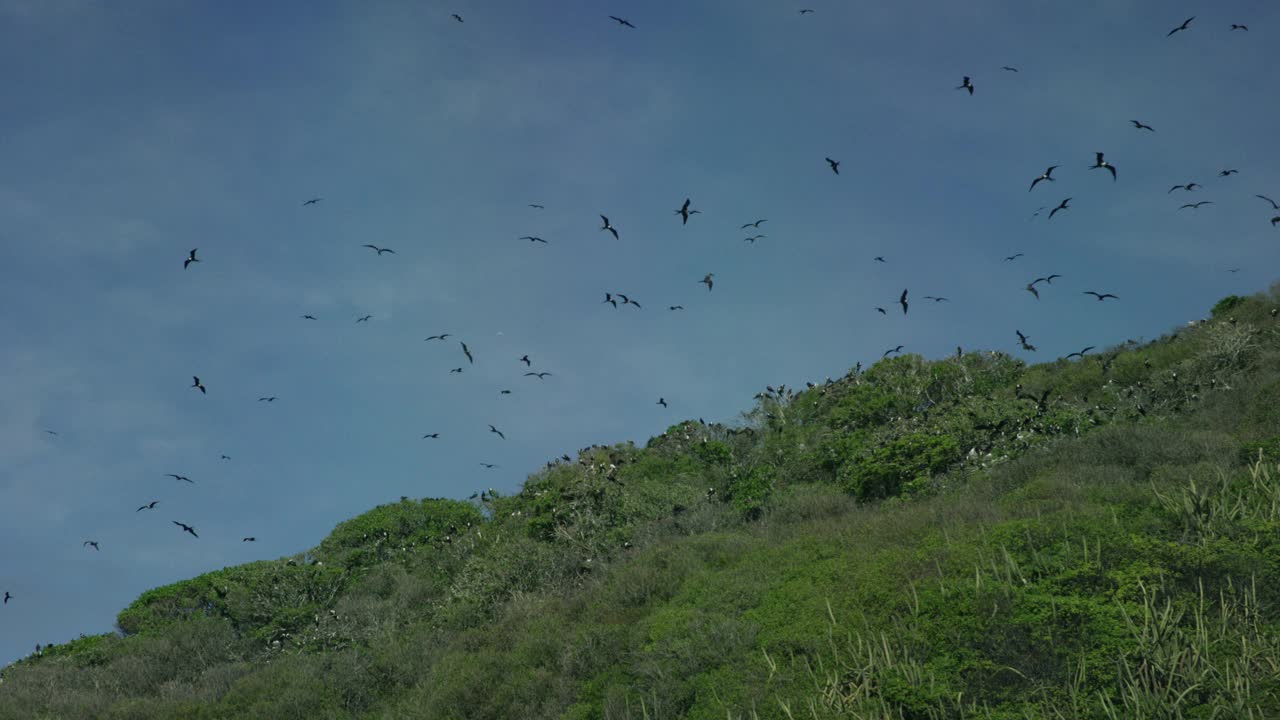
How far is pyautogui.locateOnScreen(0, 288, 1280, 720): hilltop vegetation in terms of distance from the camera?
11289 mm

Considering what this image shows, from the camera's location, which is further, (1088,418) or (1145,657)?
(1088,418)

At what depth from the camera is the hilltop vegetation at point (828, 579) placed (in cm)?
1129

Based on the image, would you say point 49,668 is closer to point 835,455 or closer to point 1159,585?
point 835,455

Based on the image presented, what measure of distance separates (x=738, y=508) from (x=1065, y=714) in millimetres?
13713

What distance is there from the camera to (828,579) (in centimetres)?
1488

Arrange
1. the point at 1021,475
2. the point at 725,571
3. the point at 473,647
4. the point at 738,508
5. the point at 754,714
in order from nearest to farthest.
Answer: the point at 754,714 < the point at 725,571 < the point at 473,647 < the point at 1021,475 < the point at 738,508

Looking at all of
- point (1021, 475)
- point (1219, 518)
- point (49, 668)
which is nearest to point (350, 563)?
point (49, 668)

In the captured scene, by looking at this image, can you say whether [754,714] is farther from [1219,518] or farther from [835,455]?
[835,455]

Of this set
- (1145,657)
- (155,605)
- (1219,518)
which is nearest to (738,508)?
(1219,518)

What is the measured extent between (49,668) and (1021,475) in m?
25.1

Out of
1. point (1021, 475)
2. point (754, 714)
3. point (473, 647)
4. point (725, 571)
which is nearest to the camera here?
point (754, 714)

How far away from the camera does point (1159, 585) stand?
469 inches

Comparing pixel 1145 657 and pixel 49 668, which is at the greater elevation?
pixel 1145 657

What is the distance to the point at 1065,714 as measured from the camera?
404 inches
